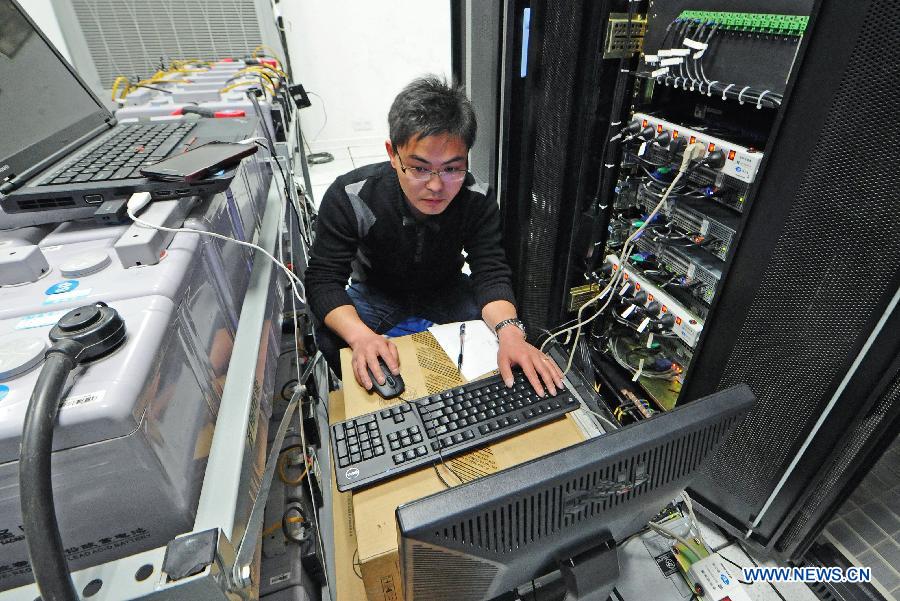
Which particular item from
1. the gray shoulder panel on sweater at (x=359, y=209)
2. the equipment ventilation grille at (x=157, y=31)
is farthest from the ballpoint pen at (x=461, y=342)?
the equipment ventilation grille at (x=157, y=31)

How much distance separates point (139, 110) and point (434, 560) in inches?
72.5

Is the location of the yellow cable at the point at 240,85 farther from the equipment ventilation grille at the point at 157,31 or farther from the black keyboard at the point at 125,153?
the equipment ventilation grille at the point at 157,31

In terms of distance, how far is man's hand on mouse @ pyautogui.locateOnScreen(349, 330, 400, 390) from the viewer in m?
0.98

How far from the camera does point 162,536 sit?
516 millimetres

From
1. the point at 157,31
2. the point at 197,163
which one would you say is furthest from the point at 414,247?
the point at 157,31

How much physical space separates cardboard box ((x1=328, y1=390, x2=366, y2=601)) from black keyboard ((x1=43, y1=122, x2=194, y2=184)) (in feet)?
2.55

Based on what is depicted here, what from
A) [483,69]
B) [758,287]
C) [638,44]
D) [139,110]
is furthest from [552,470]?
[139,110]

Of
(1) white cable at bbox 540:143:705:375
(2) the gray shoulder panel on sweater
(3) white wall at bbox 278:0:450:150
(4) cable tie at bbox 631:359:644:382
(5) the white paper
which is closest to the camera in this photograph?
(5) the white paper

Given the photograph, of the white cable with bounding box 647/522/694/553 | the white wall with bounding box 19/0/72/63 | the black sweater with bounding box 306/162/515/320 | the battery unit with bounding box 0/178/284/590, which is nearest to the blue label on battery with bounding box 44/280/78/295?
the battery unit with bounding box 0/178/284/590

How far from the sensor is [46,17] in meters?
3.10

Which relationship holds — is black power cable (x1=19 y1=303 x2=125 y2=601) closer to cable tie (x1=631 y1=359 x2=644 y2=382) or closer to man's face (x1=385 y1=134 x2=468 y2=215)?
man's face (x1=385 y1=134 x2=468 y2=215)

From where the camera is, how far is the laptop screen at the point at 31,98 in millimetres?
832

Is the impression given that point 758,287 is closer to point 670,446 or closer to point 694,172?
point 694,172

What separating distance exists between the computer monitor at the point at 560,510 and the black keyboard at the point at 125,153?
85 centimetres
